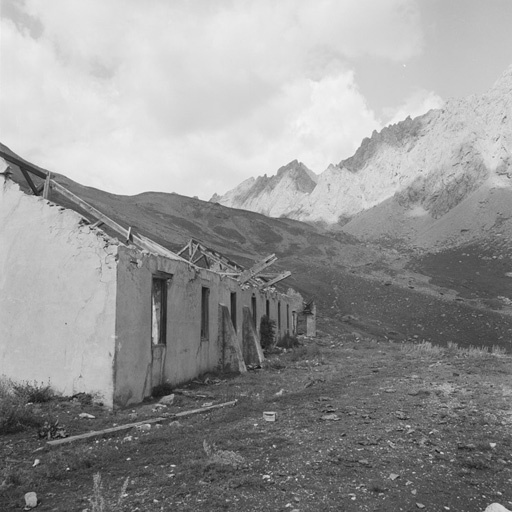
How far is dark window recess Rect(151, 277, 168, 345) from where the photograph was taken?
31.2 feet

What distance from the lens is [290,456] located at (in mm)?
5254

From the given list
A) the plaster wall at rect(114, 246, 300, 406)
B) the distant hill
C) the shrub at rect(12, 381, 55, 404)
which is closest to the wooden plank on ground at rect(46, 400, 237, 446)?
the plaster wall at rect(114, 246, 300, 406)

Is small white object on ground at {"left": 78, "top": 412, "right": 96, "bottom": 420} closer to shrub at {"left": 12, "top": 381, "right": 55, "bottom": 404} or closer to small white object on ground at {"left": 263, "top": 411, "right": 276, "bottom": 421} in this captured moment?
shrub at {"left": 12, "top": 381, "right": 55, "bottom": 404}

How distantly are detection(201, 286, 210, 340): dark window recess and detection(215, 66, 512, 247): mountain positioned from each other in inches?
2481

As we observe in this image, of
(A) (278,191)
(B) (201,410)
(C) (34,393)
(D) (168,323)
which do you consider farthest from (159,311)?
(A) (278,191)

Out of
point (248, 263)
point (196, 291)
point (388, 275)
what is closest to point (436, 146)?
point (388, 275)

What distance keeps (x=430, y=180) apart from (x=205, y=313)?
84.0m

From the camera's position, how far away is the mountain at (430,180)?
73.5 m

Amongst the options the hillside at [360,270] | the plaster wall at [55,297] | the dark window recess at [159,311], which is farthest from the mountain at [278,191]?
the plaster wall at [55,297]

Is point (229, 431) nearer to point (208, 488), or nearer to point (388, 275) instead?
point (208, 488)

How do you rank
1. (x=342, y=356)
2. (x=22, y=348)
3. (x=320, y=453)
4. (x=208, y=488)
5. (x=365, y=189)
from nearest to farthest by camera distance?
(x=208, y=488) → (x=320, y=453) → (x=22, y=348) → (x=342, y=356) → (x=365, y=189)

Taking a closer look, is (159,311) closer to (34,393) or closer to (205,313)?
(205,313)

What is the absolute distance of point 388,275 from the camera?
53.9 meters

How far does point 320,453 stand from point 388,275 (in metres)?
50.8
